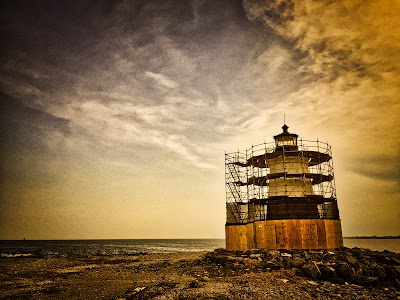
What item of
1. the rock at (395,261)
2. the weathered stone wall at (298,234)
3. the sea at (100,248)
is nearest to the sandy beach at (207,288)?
the rock at (395,261)

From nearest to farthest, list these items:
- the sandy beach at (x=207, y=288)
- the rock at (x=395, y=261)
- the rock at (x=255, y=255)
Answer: the sandy beach at (x=207, y=288) → the rock at (x=395, y=261) → the rock at (x=255, y=255)

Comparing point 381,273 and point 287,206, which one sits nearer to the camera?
point 381,273

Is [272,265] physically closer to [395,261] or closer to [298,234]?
[298,234]

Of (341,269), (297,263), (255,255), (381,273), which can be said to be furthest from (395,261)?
(255,255)

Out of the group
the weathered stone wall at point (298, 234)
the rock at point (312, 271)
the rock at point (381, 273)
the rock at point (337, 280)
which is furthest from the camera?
the weathered stone wall at point (298, 234)

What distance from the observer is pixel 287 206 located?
2319 cm

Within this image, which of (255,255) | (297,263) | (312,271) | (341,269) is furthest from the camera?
(255,255)

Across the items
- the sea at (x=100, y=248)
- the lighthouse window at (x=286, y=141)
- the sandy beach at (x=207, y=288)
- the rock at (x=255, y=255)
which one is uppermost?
the lighthouse window at (x=286, y=141)

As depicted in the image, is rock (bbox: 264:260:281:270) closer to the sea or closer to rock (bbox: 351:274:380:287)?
rock (bbox: 351:274:380:287)

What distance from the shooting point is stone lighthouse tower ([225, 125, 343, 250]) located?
21250mm

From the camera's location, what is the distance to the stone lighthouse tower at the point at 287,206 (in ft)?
69.7

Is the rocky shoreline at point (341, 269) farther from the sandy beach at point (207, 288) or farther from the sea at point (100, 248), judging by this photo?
the sea at point (100, 248)

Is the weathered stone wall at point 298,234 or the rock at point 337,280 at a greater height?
the weathered stone wall at point 298,234

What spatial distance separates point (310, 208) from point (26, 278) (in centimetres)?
2125
